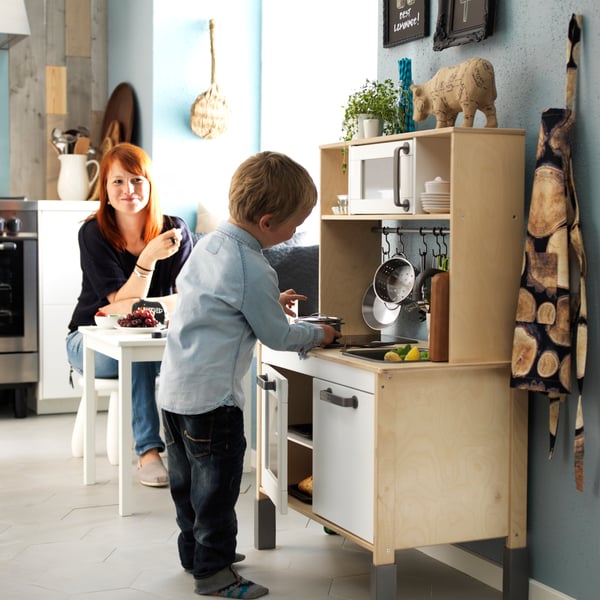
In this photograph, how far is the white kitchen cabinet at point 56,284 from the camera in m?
5.17

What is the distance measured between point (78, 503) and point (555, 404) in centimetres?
188

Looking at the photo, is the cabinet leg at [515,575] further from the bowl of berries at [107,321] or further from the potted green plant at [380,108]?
the bowl of berries at [107,321]

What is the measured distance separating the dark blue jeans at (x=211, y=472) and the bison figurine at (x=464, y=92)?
991 mm

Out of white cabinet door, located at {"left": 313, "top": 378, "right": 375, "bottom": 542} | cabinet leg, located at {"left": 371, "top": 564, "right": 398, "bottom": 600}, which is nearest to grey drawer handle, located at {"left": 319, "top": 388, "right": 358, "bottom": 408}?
white cabinet door, located at {"left": 313, "top": 378, "right": 375, "bottom": 542}

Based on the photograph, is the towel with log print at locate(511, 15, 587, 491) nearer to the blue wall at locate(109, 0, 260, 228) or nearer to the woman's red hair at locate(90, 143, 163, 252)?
the woman's red hair at locate(90, 143, 163, 252)

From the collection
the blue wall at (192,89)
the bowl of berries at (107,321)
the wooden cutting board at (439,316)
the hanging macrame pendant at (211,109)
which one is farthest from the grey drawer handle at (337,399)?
the hanging macrame pendant at (211,109)

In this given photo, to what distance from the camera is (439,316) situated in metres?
2.58

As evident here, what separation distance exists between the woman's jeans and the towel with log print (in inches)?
74.0

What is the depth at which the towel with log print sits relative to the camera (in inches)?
96.6

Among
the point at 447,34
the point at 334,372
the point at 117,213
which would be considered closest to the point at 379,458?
the point at 334,372

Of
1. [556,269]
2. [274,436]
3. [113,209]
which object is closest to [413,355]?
[556,269]

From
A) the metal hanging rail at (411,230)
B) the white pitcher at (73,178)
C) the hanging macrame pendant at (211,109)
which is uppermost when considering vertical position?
the hanging macrame pendant at (211,109)

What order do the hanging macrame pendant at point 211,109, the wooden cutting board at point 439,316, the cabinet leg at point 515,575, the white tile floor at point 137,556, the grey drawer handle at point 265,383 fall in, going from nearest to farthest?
the wooden cutting board at point 439,316 < the cabinet leg at point 515,575 < the white tile floor at point 137,556 < the grey drawer handle at point 265,383 < the hanging macrame pendant at point 211,109

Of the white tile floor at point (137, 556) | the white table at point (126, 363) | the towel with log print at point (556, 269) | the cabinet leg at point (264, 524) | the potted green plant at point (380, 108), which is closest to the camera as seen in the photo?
the towel with log print at point (556, 269)
